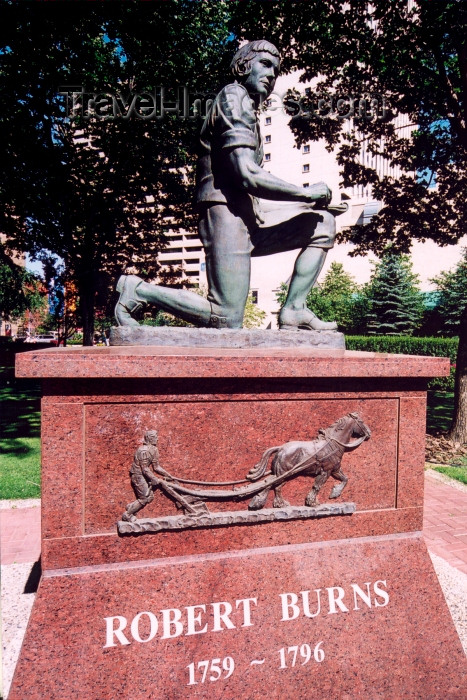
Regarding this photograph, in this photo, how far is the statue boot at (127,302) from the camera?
3.51 m

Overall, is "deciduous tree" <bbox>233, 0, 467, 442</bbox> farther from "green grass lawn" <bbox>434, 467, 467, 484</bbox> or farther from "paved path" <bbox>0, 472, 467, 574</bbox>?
"paved path" <bbox>0, 472, 467, 574</bbox>

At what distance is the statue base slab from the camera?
3354 mm

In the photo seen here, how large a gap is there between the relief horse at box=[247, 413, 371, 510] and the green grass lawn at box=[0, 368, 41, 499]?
486cm

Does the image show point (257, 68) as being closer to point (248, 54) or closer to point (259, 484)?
point (248, 54)

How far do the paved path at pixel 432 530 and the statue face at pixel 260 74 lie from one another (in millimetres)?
4685

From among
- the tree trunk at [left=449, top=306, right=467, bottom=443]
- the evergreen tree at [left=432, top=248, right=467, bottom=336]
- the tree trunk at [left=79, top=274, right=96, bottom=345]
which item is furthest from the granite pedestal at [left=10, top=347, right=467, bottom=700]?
the evergreen tree at [left=432, top=248, right=467, bottom=336]

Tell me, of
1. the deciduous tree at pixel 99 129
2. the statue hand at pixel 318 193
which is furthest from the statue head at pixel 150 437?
the deciduous tree at pixel 99 129

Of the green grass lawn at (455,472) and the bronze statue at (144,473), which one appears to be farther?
the green grass lawn at (455,472)

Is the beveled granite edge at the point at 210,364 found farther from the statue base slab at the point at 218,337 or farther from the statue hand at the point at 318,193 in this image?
the statue hand at the point at 318,193

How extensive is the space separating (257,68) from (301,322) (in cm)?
201

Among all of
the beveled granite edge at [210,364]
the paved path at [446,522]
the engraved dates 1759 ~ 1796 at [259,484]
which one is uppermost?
the beveled granite edge at [210,364]

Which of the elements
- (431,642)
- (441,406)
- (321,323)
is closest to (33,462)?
(321,323)

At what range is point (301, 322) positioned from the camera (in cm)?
377

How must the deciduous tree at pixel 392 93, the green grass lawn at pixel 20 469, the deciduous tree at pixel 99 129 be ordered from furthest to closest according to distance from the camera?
the deciduous tree at pixel 99 129 → the deciduous tree at pixel 392 93 → the green grass lawn at pixel 20 469
